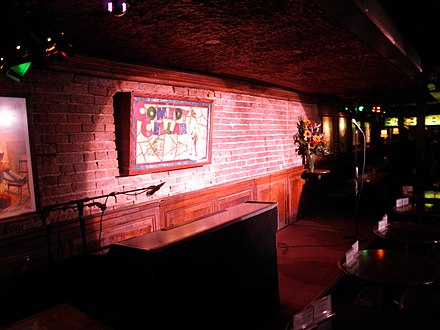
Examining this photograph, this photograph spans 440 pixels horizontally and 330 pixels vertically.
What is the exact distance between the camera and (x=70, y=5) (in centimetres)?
281

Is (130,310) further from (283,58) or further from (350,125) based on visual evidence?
(350,125)

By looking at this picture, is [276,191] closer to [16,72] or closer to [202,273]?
[202,273]

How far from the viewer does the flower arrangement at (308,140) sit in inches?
360

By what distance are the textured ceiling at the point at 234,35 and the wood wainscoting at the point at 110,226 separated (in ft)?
6.41

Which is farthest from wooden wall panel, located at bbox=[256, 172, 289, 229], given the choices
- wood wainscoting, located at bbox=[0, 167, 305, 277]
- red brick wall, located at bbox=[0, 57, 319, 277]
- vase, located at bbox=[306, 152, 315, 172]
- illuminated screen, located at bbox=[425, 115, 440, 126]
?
illuminated screen, located at bbox=[425, 115, 440, 126]

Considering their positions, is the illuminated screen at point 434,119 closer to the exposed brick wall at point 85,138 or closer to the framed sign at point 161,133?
Result: the exposed brick wall at point 85,138

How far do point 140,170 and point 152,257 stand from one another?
2091mm

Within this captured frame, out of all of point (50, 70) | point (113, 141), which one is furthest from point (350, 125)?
point (50, 70)

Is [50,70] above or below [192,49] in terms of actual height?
below

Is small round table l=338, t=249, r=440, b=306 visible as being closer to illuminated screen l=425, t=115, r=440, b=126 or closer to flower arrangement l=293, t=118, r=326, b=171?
flower arrangement l=293, t=118, r=326, b=171

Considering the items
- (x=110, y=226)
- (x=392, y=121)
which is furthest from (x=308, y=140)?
(x=392, y=121)

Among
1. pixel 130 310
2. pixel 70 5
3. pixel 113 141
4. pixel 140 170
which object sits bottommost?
pixel 130 310

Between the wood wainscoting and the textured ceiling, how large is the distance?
6.41ft

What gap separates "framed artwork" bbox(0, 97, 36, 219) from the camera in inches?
136
